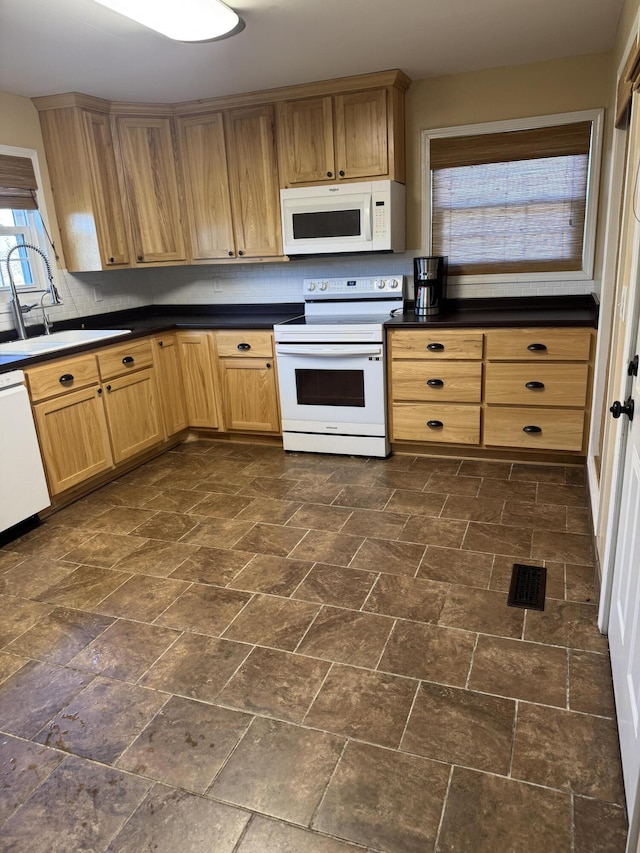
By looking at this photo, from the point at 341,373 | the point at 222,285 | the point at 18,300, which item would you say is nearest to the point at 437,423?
the point at 341,373

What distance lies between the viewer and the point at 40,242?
4152 millimetres

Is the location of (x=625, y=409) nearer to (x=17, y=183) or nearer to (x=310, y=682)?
(x=310, y=682)

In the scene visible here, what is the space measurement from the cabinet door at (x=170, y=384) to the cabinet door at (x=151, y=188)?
68 cm

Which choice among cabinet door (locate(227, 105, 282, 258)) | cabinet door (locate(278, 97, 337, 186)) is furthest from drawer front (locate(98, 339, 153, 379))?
cabinet door (locate(278, 97, 337, 186))

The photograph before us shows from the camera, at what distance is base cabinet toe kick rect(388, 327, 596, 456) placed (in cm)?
360

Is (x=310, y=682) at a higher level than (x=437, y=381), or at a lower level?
lower

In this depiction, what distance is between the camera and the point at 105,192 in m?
4.23

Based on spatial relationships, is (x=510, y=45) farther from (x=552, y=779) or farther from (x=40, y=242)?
(x=552, y=779)

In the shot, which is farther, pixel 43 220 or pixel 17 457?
pixel 43 220

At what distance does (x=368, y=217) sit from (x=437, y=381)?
3.80 feet

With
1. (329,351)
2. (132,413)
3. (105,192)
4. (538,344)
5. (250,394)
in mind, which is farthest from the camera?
(250,394)

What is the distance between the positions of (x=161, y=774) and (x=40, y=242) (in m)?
3.59

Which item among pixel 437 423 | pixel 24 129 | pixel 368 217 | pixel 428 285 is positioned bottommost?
pixel 437 423

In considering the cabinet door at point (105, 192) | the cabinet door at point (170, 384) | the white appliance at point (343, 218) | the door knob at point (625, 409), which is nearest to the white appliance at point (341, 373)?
the white appliance at point (343, 218)
